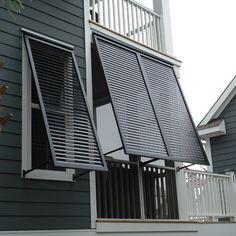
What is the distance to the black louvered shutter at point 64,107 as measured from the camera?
555 cm

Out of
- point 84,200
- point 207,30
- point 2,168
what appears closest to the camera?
point 2,168

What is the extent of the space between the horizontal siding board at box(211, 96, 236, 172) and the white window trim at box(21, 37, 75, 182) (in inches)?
223

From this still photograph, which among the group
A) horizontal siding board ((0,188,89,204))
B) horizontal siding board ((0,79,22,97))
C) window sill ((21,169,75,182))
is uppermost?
horizontal siding board ((0,79,22,97))

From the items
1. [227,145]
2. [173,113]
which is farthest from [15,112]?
[227,145]

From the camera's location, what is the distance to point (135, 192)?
709 cm

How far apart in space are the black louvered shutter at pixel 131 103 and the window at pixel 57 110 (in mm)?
510

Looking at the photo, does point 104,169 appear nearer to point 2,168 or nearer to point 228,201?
point 2,168

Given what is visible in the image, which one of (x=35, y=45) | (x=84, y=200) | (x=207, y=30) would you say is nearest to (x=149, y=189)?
(x=84, y=200)

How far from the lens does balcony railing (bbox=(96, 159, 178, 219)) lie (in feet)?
22.0

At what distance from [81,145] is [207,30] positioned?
63.7 ft

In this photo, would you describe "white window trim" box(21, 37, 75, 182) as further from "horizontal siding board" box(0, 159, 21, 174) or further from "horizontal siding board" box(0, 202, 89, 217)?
"horizontal siding board" box(0, 202, 89, 217)

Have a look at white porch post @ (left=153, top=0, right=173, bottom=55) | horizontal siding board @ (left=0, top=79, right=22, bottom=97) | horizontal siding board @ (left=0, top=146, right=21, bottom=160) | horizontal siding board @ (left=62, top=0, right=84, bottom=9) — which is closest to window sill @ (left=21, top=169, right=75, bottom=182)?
horizontal siding board @ (left=0, top=146, right=21, bottom=160)

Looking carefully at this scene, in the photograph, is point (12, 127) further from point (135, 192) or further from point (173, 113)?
point (173, 113)

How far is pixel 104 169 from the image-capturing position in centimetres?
571
